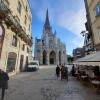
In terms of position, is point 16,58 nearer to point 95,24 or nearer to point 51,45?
point 95,24

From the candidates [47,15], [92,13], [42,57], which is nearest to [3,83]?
[92,13]

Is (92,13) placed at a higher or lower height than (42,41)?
lower

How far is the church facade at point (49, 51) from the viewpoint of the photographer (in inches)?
2830

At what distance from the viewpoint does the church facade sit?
236 ft

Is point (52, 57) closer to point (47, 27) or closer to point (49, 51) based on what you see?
point (49, 51)

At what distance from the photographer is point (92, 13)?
44.2ft

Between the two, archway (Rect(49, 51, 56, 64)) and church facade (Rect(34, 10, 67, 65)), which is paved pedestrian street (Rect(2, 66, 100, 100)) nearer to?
church facade (Rect(34, 10, 67, 65))

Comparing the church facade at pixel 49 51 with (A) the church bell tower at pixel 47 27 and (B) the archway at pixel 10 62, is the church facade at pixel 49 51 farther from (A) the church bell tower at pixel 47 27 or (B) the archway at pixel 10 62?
(B) the archway at pixel 10 62

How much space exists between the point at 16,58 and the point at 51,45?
54.4m

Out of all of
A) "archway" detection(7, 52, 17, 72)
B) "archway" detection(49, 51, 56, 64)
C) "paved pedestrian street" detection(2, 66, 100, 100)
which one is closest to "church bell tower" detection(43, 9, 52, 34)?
"archway" detection(49, 51, 56, 64)

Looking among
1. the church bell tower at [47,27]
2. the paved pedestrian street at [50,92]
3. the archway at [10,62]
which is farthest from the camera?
the church bell tower at [47,27]

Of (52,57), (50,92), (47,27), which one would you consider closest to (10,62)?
(50,92)

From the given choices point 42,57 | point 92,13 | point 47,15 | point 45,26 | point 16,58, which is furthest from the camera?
point 47,15

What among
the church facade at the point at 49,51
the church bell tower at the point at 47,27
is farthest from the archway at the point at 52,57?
the church bell tower at the point at 47,27
